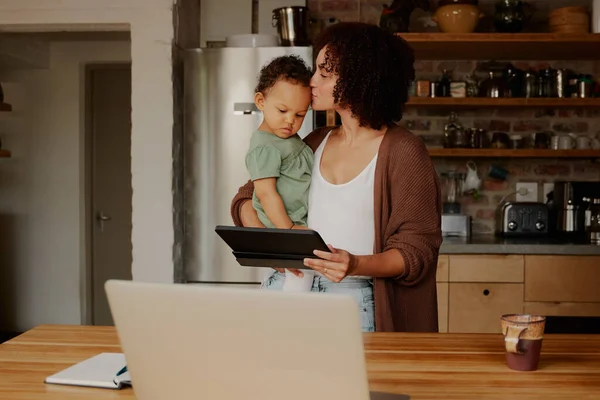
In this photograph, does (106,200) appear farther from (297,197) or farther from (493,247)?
(297,197)

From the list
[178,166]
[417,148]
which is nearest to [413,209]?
[417,148]

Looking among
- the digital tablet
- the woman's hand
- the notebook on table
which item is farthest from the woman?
the notebook on table

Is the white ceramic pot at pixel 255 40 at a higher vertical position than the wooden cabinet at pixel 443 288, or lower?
higher

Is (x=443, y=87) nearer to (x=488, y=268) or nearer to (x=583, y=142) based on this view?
(x=583, y=142)

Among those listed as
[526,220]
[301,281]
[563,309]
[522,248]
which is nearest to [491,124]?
[526,220]

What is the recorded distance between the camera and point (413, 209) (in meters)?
1.96

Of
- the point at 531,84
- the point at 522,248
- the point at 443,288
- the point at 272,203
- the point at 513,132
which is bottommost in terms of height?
the point at 443,288

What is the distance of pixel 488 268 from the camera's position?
3965mm

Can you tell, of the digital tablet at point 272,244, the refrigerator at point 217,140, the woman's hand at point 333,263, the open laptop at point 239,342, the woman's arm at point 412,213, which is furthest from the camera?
the refrigerator at point 217,140

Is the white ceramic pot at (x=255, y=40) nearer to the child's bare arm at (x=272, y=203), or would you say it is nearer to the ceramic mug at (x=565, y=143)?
the ceramic mug at (x=565, y=143)

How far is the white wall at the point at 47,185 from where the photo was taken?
593 cm

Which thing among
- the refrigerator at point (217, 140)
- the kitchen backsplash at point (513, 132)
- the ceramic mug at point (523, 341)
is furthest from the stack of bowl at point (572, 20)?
the ceramic mug at point (523, 341)

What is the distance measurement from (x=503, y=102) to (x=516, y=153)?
0.30 meters

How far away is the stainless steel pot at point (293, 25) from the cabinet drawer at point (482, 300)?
5.06 ft
